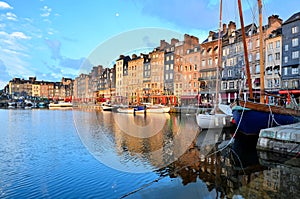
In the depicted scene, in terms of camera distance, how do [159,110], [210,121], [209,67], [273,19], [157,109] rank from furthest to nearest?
[209,67]
[157,109]
[159,110]
[273,19]
[210,121]

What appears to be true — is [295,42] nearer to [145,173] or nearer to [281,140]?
[281,140]

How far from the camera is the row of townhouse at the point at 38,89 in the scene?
168750 millimetres

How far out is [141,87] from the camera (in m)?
82.3

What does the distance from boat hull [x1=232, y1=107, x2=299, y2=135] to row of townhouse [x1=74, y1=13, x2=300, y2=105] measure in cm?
632

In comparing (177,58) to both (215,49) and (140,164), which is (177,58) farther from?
(140,164)

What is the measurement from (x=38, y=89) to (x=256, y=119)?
186 metres

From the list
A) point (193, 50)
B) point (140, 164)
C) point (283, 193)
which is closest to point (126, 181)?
point (140, 164)

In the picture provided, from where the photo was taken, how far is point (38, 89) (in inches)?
6939

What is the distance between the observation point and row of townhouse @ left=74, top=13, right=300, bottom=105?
137 feet

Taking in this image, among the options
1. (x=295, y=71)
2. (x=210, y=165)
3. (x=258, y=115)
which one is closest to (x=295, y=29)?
(x=295, y=71)

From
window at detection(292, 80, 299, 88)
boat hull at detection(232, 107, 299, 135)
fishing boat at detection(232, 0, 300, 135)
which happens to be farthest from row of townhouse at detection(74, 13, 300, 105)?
boat hull at detection(232, 107, 299, 135)

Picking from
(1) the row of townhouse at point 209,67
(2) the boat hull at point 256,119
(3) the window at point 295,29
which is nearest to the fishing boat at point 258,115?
(2) the boat hull at point 256,119

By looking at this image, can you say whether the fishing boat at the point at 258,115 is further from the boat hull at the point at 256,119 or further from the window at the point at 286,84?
the window at the point at 286,84

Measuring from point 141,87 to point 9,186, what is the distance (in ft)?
241
